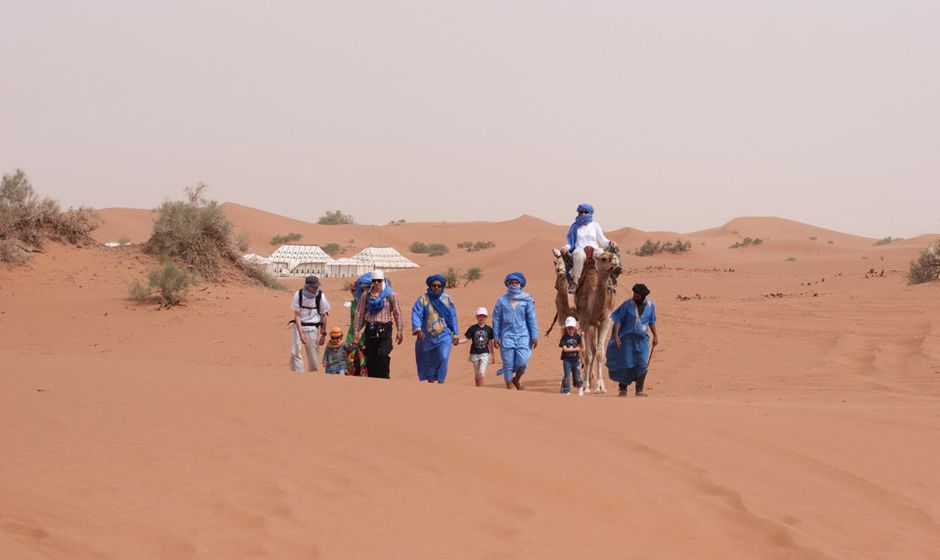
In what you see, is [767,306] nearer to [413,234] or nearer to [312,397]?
[312,397]

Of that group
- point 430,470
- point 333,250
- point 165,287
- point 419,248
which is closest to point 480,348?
point 430,470

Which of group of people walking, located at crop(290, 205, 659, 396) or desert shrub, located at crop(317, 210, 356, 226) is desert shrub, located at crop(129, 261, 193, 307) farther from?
desert shrub, located at crop(317, 210, 356, 226)

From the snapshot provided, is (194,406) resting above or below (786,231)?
below

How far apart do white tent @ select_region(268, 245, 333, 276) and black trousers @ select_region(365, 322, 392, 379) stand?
118 ft

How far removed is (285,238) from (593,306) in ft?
214

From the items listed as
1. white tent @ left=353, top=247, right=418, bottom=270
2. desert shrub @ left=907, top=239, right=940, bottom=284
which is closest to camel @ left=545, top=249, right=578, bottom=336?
desert shrub @ left=907, top=239, right=940, bottom=284

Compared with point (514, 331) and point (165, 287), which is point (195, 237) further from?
point (514, 331)

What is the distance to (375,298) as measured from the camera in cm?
Answer: 1029

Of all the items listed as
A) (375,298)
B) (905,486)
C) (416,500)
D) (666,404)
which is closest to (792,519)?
(905,486)

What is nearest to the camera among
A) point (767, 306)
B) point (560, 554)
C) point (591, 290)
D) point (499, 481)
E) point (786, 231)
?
point (560, 554)

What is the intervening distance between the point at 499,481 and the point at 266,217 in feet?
275

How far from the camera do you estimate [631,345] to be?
1070 centimetres

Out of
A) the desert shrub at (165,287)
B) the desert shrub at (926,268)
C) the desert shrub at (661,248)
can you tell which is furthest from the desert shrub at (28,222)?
the desert shrub at (661,248)

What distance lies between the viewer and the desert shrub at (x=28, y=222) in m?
23.2
